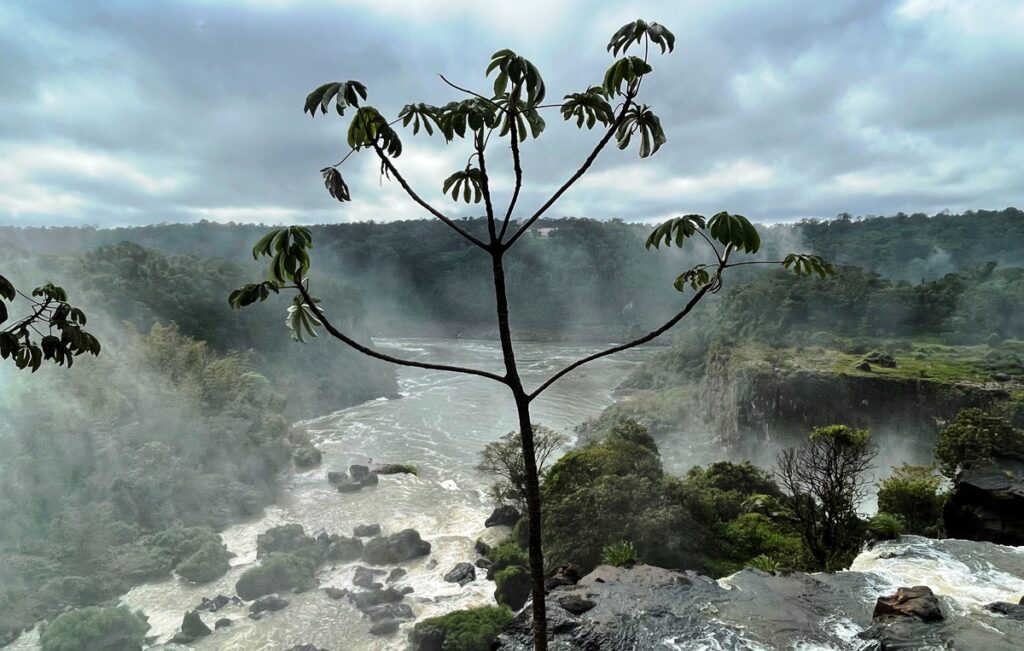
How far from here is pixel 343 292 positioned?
7088cm

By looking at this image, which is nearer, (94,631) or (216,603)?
(94,631)

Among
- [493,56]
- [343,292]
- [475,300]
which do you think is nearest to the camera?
[493,56]

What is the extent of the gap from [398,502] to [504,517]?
291 inches

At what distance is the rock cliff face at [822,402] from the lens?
29.4m

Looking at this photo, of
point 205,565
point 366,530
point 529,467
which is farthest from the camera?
point 366,530

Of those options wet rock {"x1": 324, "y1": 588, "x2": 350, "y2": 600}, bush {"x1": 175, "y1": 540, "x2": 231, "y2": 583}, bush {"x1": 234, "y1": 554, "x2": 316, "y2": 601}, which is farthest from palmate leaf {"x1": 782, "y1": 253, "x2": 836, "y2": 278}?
bush {"x1": 175, "y1": 540, "x2": 231, "y2": 583}

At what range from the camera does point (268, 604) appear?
20.7m

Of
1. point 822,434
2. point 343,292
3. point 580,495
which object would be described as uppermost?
point 343,292

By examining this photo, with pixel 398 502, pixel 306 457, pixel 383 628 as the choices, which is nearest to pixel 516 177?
pixel 383 628

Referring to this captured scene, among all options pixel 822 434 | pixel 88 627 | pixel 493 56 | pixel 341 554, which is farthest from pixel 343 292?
pixel 493 56

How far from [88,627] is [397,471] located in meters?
18.5

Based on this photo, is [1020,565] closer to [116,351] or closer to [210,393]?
[210,393]

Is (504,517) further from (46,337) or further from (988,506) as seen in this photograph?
(46,337)

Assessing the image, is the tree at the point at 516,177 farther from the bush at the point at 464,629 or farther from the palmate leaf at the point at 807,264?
the bush at the point at 464,629
